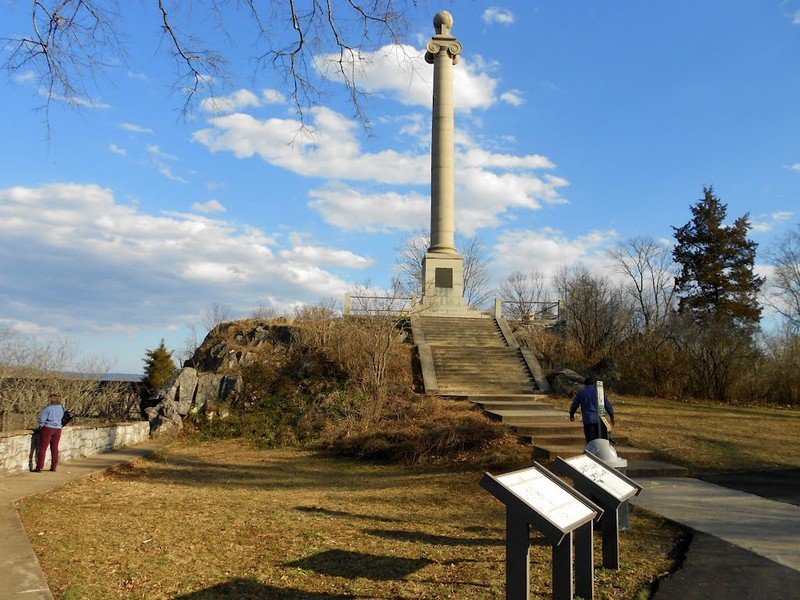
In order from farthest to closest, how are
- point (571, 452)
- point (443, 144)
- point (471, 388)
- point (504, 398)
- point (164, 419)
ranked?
point (443, 144)
point (471, 388)
point (504, 398)
point (164, 419)
point (571, 452)

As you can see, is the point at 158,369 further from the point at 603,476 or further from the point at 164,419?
the point at 603,476

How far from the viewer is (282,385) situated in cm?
1852

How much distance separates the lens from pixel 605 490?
18.1 feet

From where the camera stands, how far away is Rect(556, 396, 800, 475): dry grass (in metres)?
12.1

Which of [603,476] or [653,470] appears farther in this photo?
[653,470]

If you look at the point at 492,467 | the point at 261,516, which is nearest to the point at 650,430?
the point at 492,467

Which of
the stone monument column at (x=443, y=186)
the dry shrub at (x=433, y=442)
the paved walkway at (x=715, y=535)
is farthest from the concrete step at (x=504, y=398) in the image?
the stone monument column at (x=443, y=186)

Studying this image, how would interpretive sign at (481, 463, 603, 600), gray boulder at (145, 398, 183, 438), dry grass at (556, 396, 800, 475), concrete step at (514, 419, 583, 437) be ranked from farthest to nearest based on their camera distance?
gray boulder at (145, 398, 183, 438), concrete step at (514, 419, 583, 437), dry grass at (556, 396, 800, 475), interpretive sign at (481, 463, 603, 600)

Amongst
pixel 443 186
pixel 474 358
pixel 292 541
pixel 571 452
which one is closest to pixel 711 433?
pixel 571 452

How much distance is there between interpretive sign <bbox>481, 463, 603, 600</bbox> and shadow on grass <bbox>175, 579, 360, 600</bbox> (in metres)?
1.54

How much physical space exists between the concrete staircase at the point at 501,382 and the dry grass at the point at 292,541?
121 inches

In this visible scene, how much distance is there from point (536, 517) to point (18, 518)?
6.40 metres

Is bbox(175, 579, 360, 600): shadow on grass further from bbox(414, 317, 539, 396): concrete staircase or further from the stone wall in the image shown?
bbox(414, 317, 539, 396): concrete staircase

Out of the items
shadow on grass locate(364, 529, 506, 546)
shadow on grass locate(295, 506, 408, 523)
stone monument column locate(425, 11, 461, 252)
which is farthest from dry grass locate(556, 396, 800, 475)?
stone monument column locate(425, 11, 461, 252)
